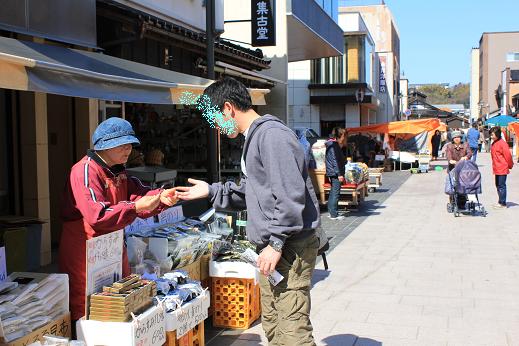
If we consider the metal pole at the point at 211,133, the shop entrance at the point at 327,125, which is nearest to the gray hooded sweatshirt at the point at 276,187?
the metal pole at the point at 211,133

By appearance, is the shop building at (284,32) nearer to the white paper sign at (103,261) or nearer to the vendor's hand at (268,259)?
the white paper sign at (103,261)

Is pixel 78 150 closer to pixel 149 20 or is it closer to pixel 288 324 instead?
pixel 149 20

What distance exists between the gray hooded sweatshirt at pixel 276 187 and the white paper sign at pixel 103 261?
3.10ft

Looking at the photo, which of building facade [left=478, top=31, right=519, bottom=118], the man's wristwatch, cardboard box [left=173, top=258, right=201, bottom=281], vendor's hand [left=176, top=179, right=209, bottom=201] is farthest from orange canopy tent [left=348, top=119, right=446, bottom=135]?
building facade [left=478, top=31, right=519, bottom=118]

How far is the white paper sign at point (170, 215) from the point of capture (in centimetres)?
529

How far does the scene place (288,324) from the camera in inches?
131

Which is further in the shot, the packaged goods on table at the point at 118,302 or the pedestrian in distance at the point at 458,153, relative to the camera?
the pedestrian in distance at the point at 458,153

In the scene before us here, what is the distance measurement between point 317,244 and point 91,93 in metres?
2.32

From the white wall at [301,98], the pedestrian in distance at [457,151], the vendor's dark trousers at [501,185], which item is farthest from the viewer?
the white wall at [301,98]

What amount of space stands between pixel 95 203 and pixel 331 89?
96.2ft

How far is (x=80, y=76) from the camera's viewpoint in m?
4.51

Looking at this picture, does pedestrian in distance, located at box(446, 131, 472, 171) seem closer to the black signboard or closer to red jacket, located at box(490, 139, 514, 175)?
red jacket, located at box(490, 139, 514, 175)

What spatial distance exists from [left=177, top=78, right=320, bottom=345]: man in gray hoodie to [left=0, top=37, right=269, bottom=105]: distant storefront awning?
4.37ft

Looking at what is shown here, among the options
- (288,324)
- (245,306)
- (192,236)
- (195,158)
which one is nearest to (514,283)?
(245,306)
